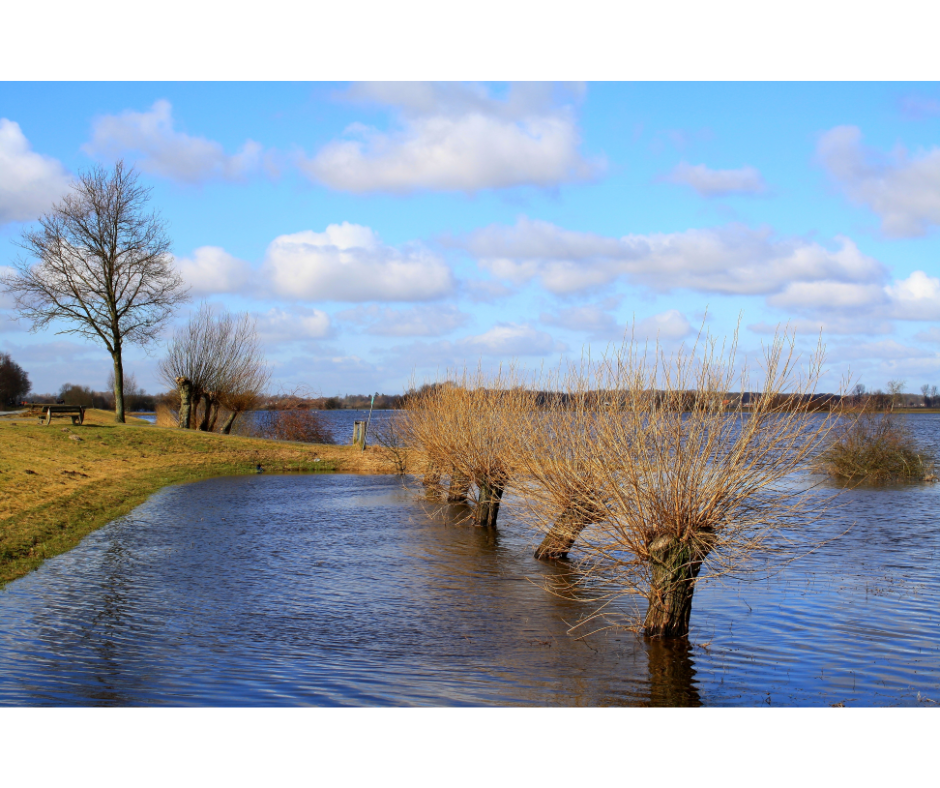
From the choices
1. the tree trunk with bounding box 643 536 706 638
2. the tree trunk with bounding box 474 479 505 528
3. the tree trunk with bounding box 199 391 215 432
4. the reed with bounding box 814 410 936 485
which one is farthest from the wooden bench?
the reed with bounding box 814 410 936 485

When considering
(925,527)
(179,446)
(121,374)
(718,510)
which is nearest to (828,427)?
(718,510)

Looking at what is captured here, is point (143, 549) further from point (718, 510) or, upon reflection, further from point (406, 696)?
point (718, 510)

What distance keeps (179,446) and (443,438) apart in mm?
15346

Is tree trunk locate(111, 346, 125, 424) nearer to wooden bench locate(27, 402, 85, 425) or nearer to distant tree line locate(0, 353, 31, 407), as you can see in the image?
wooden bench locate(27, 402, 85, 425)

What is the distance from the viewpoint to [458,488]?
65.1ft

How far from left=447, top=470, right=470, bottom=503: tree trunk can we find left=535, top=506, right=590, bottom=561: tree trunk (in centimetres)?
480

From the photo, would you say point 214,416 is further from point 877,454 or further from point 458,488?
point 877,454

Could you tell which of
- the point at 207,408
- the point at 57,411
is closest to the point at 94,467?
the point at 57,411

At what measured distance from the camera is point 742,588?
39.1ft

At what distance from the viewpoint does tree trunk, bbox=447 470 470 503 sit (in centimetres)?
1911

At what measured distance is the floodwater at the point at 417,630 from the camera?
7.33 metres

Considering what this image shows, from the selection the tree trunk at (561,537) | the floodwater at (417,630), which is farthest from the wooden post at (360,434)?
the tree trunk at (561,537)

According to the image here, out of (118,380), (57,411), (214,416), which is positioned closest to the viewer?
(57,411)

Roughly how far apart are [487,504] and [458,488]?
81.0 inches
